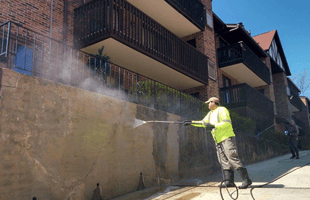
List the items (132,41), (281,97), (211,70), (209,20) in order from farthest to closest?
1. (281,97)
2. (209,20)
3. (211,70)
4. (132,41)

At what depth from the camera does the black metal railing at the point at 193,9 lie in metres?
11.7

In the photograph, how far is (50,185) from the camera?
174 inches

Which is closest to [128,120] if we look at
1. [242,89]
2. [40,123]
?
[40,123]

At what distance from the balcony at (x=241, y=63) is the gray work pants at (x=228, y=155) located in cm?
1097

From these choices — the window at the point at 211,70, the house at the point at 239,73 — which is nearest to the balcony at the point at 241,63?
the house at the point at 239,73

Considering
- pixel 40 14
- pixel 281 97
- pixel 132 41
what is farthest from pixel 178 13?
pixel 281 97

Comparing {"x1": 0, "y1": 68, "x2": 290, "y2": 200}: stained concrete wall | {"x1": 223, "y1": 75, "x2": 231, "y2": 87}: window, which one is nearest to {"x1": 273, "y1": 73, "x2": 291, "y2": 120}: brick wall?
{"x1": 223, "y1": 75, "x2": 231, "y2": 87}: window

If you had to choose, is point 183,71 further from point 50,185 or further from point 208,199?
point 50,185

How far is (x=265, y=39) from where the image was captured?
2539 cm

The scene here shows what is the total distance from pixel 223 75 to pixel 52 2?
11.3 metres

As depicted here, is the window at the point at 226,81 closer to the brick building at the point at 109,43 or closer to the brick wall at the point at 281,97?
the brick building at the point at 109,43

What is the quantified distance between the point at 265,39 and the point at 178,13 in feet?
53.2

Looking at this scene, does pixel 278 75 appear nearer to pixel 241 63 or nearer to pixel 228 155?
pixel 241 63

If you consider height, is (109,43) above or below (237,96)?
above
